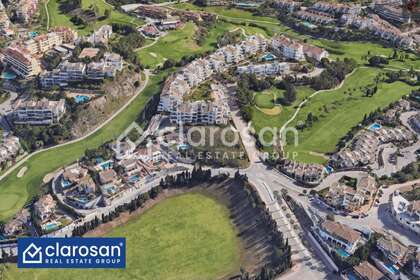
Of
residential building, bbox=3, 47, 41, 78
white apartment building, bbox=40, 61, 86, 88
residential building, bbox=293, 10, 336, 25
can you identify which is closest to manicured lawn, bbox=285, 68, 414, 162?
residential building, bbox=293, 10, 336, 25

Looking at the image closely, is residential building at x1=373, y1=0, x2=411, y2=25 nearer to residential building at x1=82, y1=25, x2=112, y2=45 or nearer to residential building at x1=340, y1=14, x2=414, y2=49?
residential building at x1=340, y1=14, x2=414, y2=49

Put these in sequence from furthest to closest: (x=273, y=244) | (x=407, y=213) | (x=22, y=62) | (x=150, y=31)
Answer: (x=150, y=31) → (x=22, y=62) → (x=407, y=213) → (x=273, y=244)

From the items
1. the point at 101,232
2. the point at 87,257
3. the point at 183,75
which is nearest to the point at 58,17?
the point at 183,75

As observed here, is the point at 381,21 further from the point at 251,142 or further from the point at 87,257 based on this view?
the point at 87,257

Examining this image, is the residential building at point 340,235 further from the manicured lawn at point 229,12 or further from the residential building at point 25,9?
the residential building at point 25,9

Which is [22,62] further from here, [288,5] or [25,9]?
[288,5]

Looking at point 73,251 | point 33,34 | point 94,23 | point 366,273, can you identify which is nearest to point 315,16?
point 94,23
